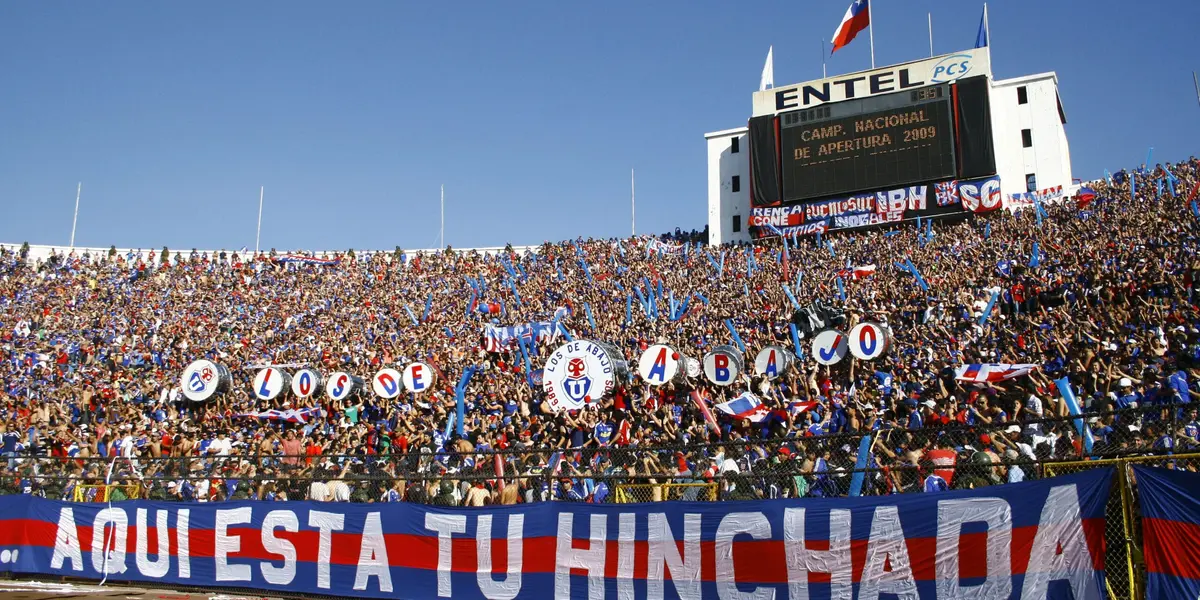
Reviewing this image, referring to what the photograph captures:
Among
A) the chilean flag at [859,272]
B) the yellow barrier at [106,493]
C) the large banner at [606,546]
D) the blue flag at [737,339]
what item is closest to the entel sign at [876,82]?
the chilean flag at [859,272]

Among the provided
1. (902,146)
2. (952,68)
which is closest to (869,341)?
(902,146)

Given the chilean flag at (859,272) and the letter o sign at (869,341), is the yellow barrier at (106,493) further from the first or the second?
the chilean flag at (859,272)

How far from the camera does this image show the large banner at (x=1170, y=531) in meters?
7.70

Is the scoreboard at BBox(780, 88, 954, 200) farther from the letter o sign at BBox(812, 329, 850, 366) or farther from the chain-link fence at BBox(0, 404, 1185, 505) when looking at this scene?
the chain-link fence at BBox(0, 404, 1185, 505)

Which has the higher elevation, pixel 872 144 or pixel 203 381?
pixel 872 144

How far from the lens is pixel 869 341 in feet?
60.4

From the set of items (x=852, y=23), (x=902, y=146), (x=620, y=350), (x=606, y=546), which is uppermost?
(x=852, y=23)

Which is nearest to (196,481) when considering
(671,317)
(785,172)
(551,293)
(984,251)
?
(671,317)

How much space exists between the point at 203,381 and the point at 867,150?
2652 centimetres

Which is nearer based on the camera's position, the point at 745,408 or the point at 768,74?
the point at 745,408

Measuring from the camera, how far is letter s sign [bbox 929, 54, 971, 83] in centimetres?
3947

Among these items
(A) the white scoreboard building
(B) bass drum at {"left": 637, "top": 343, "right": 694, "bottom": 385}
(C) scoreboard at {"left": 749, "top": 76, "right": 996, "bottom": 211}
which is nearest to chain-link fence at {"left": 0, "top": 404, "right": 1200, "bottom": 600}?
(B) bass drum at {"left": 637, "top": 343, "right": 694, "bottom": 385}

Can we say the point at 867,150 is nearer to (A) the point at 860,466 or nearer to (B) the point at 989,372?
(B) the point at 989,372

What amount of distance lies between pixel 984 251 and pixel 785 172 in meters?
13.8
